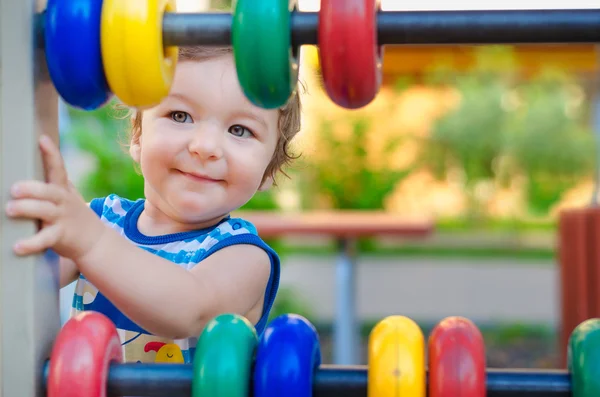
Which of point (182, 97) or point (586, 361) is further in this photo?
point (182, 97)

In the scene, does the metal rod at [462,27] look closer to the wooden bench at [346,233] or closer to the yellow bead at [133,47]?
the yellow bead at [133,47]

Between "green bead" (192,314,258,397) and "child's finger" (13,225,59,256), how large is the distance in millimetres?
171

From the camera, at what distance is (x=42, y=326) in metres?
0.78

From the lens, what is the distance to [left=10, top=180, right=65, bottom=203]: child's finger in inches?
29.5

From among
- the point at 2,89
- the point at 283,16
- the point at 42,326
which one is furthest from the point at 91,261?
the point at 283,16

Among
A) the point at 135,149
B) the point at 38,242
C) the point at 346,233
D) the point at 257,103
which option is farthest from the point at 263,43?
the point at 346,233

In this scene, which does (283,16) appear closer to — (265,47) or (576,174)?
(265,47)

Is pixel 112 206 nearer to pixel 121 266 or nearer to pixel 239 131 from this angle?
pixel 239 131

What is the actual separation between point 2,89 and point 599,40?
568mm

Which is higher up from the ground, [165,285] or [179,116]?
[179,116]

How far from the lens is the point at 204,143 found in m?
1.05

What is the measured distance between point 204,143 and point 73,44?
315mm

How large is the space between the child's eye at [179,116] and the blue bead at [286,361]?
1.35ft

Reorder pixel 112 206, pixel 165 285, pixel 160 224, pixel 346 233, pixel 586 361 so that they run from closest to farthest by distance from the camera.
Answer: pixel 586 361
pixel 165 285
pixel 160 224
pixel 112 206
pixel 346 233
